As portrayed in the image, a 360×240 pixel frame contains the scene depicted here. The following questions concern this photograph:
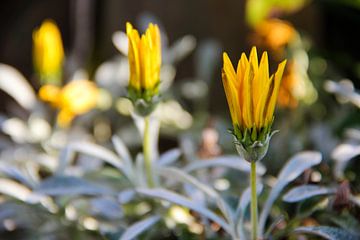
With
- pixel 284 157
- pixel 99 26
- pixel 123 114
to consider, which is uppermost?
pixel 99 26

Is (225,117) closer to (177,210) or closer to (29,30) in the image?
(177,210)

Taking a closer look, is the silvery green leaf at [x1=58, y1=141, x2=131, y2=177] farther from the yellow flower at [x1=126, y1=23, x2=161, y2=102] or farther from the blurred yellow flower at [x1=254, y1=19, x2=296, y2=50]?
the blurred yellow flower at [x1=254, y1=19, x2=296, y2=50]

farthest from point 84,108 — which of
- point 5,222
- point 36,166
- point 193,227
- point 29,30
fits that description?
point 29,30

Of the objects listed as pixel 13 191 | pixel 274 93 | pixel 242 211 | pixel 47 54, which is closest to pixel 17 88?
pixel 47 54

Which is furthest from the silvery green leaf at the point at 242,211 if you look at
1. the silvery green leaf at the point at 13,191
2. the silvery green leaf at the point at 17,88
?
the silvery green leaf at the point at 17,88

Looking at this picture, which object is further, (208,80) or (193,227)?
(208,80)

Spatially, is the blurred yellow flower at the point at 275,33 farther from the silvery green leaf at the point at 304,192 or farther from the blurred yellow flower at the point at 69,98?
the silvery green leaf at the point at 304,192

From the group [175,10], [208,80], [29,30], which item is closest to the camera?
[208,80]
